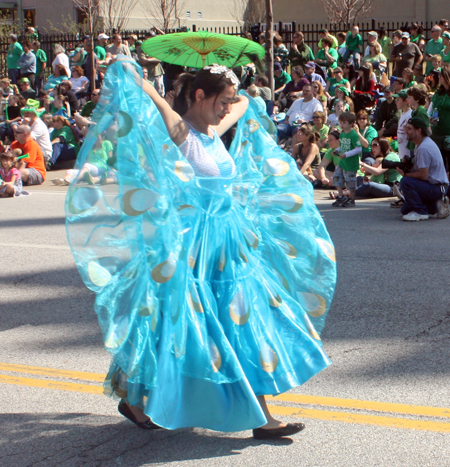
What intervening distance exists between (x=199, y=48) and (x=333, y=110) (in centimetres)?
1139

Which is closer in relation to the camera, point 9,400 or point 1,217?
point 9,400

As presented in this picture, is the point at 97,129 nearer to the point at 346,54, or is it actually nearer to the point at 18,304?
the point at 18,304

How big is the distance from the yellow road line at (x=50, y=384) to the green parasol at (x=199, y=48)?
1883 mm

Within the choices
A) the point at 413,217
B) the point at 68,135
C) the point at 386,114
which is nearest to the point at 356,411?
the point at 413,217

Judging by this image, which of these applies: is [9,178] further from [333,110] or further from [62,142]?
[333,110]

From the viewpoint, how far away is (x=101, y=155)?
2998 mm

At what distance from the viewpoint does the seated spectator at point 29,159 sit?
1328 cm

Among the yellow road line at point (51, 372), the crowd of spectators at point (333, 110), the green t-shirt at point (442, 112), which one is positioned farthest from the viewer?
the green t-shirt at point (442, 112)

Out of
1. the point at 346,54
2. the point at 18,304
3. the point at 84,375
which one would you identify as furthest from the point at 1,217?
the point at 346,54

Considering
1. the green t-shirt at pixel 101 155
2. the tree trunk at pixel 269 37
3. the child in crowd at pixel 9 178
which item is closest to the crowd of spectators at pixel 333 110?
the green t-shirt at pixel 101 155

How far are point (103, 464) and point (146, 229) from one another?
3.48 feet

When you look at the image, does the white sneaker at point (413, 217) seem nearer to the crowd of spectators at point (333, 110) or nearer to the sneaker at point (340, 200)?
the crowd of spectators at point (333, 110)

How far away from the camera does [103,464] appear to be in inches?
120

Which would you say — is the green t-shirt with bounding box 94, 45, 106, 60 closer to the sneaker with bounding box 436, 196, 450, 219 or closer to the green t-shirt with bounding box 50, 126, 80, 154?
the green t-shirt with bounding box 50, 126, 80, 154
